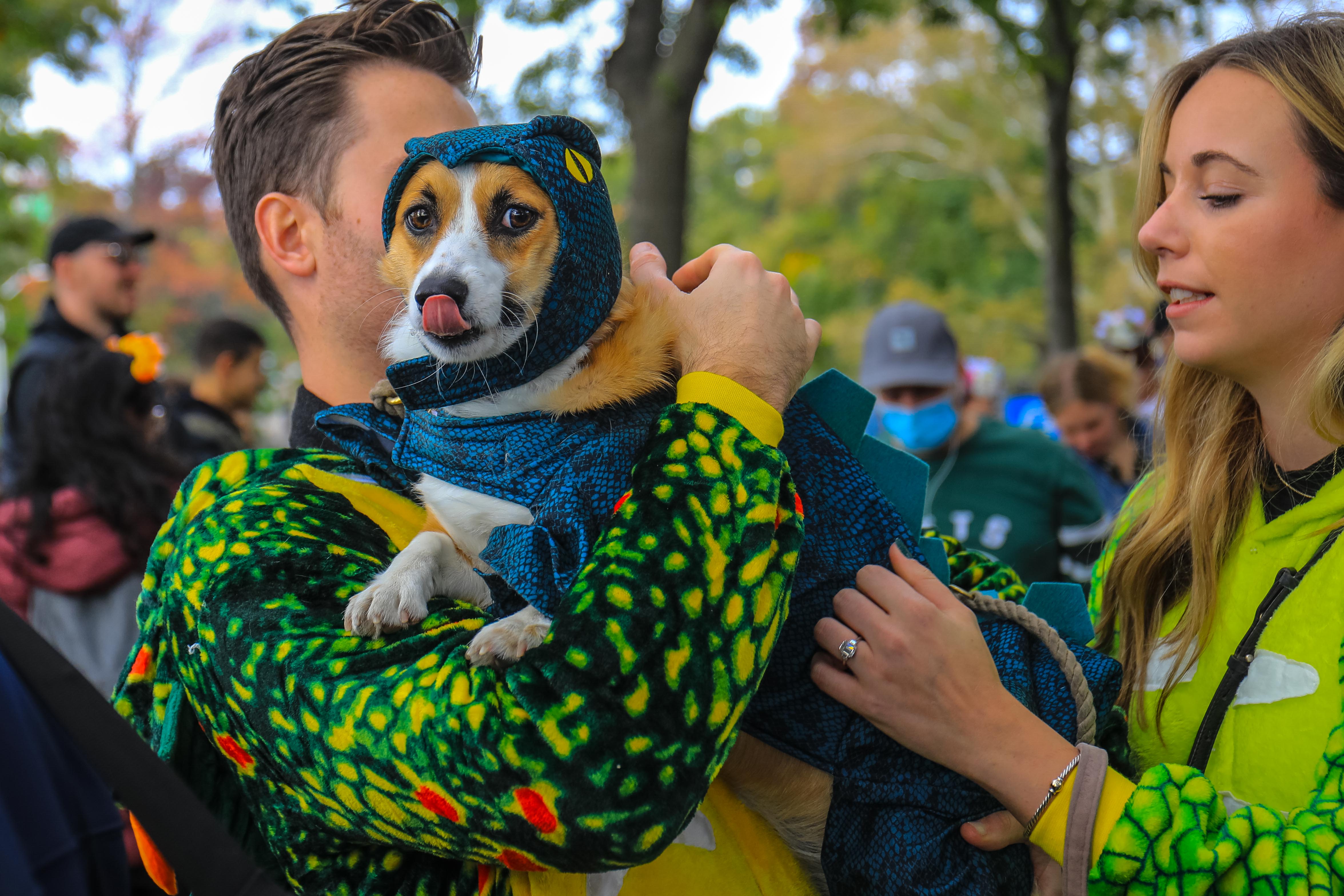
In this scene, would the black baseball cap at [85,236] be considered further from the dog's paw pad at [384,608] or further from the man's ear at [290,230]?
the dog's paw pad at [384,608]

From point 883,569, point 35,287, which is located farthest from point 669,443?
point 35,287

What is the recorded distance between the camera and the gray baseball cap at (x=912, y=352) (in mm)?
5102

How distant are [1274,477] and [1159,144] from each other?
71 centimetres

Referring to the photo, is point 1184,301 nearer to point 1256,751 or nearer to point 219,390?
point 1256,751

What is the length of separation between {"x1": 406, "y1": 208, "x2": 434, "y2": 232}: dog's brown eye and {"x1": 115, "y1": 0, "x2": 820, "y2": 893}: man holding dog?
18 cm

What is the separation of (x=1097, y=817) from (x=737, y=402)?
2.81 ft

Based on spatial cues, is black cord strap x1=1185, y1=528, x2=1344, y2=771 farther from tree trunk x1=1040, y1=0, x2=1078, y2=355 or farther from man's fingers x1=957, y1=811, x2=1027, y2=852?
tree trunk x1=1040, y1=0, x2=1078, y2=355

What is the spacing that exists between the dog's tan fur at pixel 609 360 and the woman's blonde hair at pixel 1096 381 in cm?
484

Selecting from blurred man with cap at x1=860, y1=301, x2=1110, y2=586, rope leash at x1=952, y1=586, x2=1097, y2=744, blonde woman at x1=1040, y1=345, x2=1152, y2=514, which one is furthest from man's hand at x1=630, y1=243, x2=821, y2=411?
blonde woman at x1=1040, y1=345, x2=1152, y2=514

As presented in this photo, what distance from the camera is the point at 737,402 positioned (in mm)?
1451

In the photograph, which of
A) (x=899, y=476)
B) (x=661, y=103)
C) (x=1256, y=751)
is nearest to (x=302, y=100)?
(x=899, y=476)

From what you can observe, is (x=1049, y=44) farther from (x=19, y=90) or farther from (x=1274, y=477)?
(x=19, y=90)

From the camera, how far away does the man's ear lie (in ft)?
6.34

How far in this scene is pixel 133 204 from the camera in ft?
79.5
